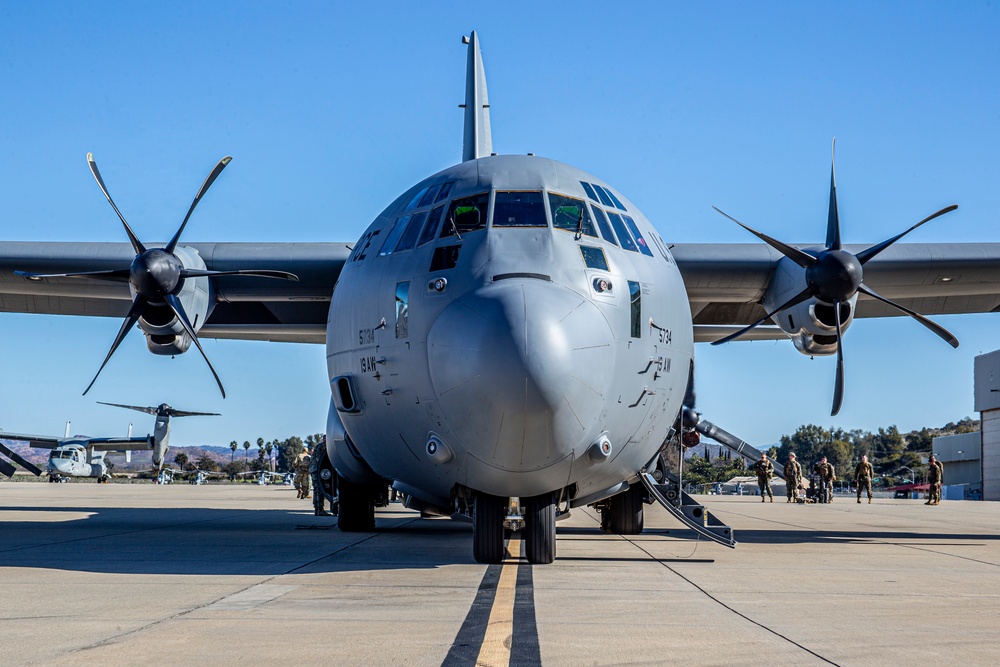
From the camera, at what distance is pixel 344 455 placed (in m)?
12.3

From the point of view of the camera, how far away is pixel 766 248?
49.2 ft

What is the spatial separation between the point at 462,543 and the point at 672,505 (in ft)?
9.48

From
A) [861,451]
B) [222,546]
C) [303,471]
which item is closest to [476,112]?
[222,546]

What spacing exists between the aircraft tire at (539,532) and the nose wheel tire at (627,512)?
4889 millimetres

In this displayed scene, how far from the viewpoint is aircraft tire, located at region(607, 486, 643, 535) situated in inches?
556

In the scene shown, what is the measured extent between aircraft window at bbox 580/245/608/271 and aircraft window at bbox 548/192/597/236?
280 mm

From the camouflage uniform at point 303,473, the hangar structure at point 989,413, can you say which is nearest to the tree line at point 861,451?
the hangar structure at point 989,413

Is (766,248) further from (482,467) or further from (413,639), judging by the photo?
(413,639)

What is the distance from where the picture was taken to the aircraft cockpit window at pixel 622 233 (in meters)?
9.80

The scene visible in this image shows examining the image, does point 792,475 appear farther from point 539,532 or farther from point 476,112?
point 539,532

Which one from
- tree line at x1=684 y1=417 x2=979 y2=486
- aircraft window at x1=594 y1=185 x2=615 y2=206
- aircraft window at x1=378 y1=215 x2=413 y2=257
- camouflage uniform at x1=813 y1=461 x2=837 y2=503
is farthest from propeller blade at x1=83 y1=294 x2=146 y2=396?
tree line at x1=684 y1=417 x2=979 y2=486

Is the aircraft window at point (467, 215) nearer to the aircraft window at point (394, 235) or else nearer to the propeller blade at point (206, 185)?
the aircraft window at point (394, 235)

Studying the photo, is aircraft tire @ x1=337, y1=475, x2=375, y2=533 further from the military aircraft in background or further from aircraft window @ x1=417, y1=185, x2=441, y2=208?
aircraft window @ x1=417, y1=185, x2=441, y2=208

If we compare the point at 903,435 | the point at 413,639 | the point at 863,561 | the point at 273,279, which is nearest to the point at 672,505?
the point at 863,561
